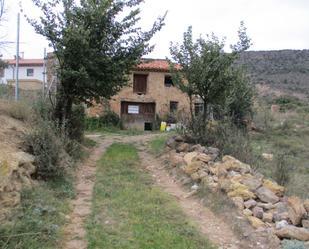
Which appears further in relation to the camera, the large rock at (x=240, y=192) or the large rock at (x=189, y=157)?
the large rock at (x=189, y=157)

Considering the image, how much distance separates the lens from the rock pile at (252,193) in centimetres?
693

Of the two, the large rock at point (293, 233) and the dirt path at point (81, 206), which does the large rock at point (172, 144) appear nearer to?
the dirt path at point (81, 206)

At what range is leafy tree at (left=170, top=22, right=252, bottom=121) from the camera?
12695mm

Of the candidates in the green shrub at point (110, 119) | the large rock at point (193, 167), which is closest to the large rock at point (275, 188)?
the large rock at point (193, 167)

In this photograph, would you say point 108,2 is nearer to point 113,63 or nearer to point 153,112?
point 113,63

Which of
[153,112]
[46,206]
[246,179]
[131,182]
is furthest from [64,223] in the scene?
[153,112]

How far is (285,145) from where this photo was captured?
19891 millimetres

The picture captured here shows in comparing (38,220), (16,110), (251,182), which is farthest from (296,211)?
(16,110)

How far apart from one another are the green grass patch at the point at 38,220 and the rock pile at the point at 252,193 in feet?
9.36

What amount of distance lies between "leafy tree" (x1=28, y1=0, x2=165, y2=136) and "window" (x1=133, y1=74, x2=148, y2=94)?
13.3m

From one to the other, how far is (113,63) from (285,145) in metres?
9.82

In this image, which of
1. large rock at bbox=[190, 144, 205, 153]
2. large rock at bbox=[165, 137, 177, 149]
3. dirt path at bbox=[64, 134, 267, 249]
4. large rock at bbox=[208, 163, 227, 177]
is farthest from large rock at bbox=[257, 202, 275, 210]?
large rock at bbox=[165, 137, 177, 149]

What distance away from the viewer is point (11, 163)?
291 inches

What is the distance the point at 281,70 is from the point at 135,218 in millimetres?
39490
